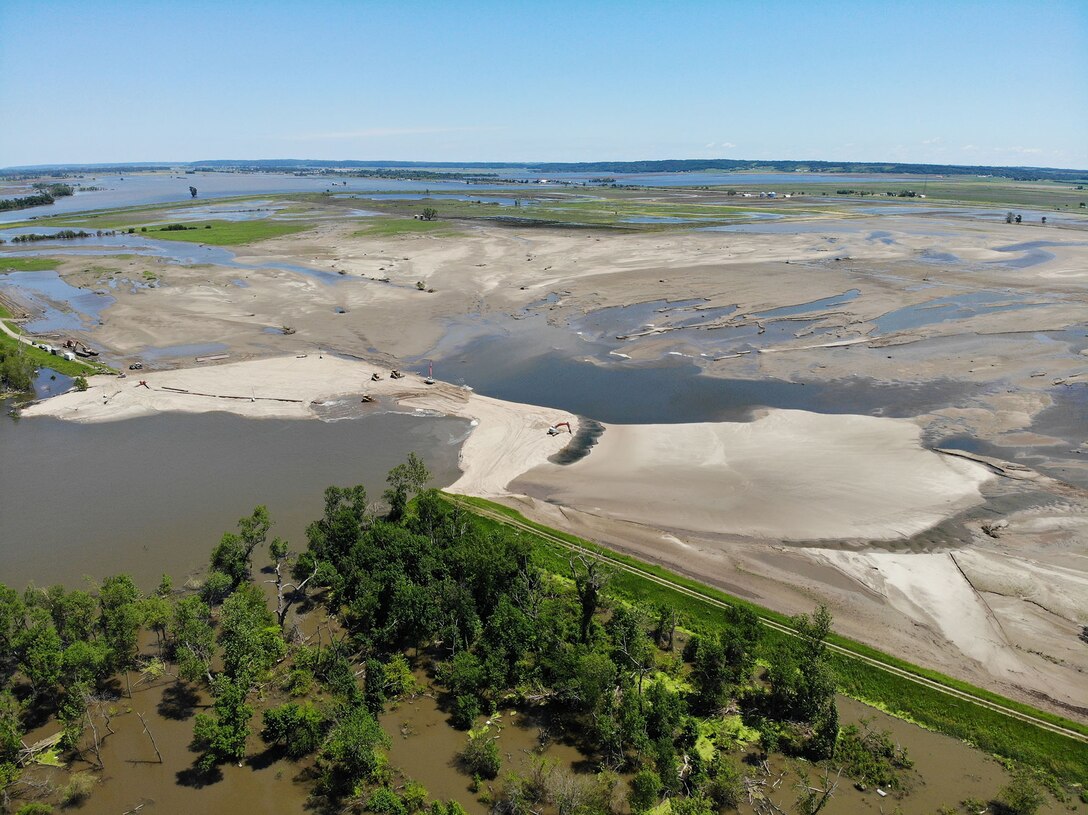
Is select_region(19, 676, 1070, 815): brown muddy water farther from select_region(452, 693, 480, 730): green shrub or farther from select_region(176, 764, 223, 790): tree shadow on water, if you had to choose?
select_region(452, 693, 480, 730): green shrub

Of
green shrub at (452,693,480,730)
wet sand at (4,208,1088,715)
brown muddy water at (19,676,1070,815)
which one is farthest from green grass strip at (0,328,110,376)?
green shrub at (452,693,480,730)

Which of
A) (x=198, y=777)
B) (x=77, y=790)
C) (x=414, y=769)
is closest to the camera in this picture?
(x=77, y=790)

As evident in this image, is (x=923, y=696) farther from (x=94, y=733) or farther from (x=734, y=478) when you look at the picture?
(x=94, y=733)

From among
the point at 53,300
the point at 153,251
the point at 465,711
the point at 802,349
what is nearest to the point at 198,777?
the point at 465,711

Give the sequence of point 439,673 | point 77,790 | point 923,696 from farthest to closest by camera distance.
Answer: point 439,673 → point 923,696 → point 77,790

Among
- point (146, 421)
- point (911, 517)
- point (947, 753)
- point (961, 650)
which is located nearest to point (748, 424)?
point (911, 517)

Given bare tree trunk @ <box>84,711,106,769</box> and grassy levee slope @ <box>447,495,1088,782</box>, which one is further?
grassy levee slope @ <box>447,495,1088,782</box>
